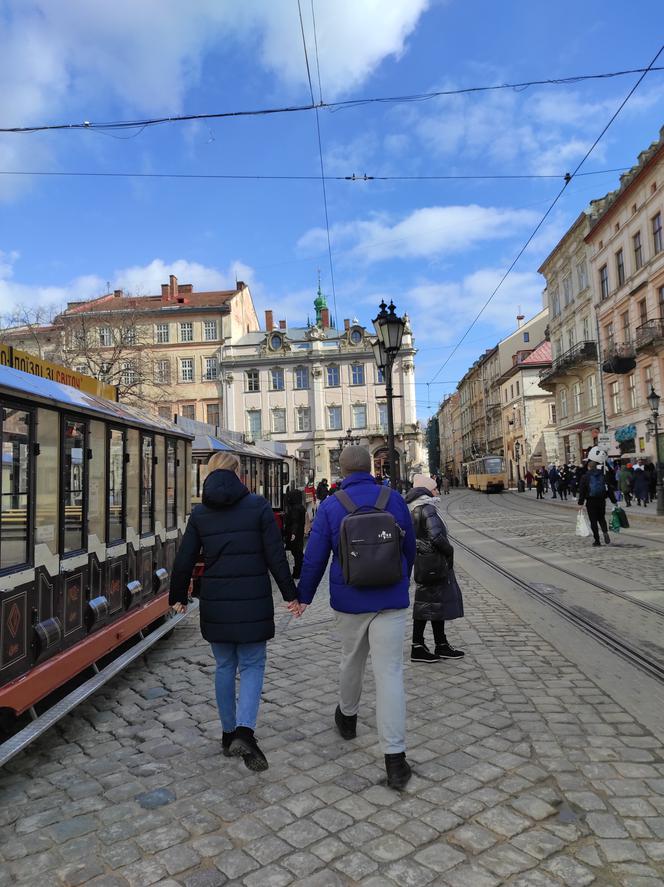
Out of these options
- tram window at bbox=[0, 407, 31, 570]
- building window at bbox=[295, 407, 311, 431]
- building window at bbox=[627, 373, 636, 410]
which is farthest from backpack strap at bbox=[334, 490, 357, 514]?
building window at bbox=[295, 407, 311, 431]

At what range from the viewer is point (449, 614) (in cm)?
547

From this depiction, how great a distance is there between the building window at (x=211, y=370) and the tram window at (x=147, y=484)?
55.5m

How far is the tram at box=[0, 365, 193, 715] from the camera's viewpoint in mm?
3803

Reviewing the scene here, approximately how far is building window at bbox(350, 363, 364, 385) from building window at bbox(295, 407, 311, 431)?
520cm

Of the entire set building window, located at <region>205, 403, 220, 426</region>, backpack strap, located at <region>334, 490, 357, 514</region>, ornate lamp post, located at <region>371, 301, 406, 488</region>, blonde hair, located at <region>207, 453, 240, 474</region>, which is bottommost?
backpack strap, located at <region>334, 490, 357, 514</region>

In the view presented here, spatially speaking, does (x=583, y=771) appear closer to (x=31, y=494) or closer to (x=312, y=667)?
(x=312, y=667)

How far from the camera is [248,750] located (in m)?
3.65

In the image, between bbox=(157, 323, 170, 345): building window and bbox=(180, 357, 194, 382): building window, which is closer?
bbox=(157, 323, 170, 345): building window

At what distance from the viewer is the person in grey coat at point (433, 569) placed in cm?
536

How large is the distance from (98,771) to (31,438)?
6.94ft

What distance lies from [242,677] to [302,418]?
56337mm

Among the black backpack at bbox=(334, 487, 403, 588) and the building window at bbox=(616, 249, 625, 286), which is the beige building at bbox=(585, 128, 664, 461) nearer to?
the building window at bbox=(616, 249, 625, 286)

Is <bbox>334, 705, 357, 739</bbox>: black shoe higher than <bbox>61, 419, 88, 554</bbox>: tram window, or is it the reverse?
<bbox>61, 419, 88, 554</bbox>: tram window

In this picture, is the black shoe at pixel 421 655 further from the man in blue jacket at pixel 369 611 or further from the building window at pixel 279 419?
the building window at pixel 279 419
